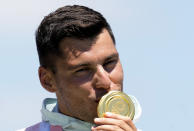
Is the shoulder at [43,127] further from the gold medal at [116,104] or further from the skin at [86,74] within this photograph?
the gold medal at [116,104]

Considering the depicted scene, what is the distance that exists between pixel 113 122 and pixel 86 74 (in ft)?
2.99

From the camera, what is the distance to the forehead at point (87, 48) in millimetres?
8984

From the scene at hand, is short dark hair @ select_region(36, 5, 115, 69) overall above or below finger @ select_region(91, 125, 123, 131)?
above

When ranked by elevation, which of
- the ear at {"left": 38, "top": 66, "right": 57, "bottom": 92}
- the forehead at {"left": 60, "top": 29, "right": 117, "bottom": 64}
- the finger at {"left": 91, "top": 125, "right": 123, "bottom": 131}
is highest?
the forehead at {"left": 60, "top": 29, "right": 117, "bottom": 64}

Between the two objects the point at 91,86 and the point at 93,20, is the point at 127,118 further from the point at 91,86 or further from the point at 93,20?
the point at 93,20

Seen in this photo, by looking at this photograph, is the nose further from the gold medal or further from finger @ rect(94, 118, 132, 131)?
finger @ rect(94, 118, 132, 131)

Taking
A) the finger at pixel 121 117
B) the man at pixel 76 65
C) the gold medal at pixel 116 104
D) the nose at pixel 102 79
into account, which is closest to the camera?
the finger at pixel 121 117

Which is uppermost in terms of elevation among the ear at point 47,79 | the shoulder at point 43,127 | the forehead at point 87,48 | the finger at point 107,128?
the forehead at point 87,48

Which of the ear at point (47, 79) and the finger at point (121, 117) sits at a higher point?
the ear at point (47, 79)

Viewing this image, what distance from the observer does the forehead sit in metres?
8.98

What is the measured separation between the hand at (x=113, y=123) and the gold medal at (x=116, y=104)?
237 mm

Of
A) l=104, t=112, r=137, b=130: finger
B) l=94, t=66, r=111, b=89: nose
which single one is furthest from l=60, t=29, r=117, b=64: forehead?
l=104, t=112, r=137, b=130: finger

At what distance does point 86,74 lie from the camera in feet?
29.4

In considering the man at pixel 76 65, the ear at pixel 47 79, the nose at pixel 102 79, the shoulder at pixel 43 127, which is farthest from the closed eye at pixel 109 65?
the shoulder at pixel 43 127
